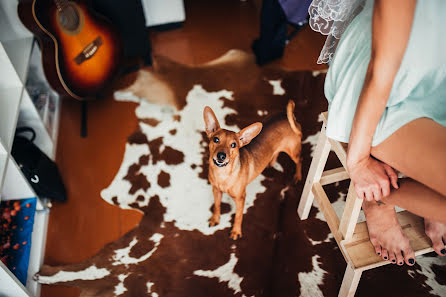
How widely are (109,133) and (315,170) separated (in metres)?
1.13

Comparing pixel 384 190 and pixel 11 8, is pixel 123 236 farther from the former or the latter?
pixel 11 8

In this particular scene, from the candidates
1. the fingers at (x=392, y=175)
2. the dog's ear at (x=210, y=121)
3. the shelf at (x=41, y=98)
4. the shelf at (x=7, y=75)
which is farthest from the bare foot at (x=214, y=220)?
the shelf at (x=7, y=75)

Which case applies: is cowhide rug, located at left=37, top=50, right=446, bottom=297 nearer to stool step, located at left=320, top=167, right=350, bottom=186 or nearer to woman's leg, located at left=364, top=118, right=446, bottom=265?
stool step, located at left=320, top=167, right=350, bottom=186

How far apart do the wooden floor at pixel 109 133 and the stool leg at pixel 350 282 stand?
89 cm

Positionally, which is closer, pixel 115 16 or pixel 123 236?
pixel 123 236

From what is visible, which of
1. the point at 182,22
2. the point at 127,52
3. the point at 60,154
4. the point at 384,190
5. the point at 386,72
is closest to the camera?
the point at 386,72

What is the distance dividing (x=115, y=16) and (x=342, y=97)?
1.42 metres

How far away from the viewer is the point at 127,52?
7.01ft

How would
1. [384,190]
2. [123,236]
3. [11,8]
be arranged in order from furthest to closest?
[11,8]
[123,236]
[384,190]

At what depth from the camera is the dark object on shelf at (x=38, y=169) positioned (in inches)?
57.9

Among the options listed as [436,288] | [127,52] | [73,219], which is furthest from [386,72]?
[127,52]

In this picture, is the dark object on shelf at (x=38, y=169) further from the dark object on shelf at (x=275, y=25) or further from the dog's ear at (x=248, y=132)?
the dark object on shelf at (x=275, y=25)

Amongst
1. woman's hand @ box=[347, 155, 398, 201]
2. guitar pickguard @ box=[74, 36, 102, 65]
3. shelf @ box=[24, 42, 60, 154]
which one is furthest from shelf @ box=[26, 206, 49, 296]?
woman's hand @ box=[347, 155, 398, 201]

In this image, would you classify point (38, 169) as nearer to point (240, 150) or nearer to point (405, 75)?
point (240, 150)
